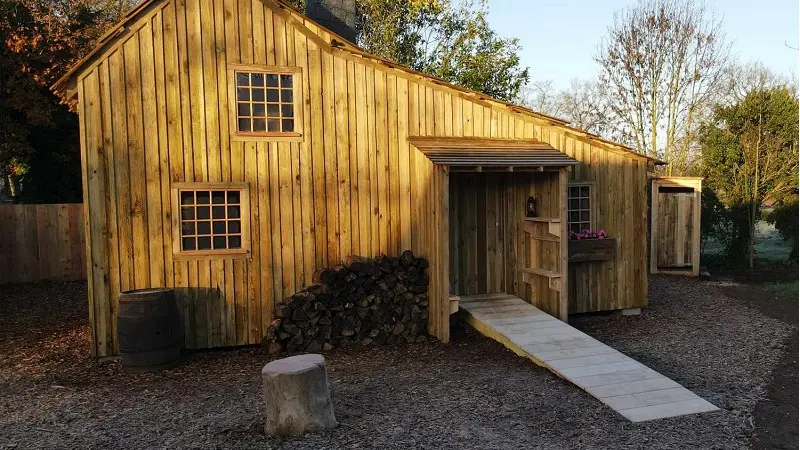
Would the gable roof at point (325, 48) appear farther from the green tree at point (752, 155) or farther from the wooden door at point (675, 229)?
the green tree at point (752, 155)

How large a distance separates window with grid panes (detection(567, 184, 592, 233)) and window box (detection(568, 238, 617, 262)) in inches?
12.9

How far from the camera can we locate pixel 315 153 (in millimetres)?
7379

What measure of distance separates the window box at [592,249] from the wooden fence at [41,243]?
1057 cm

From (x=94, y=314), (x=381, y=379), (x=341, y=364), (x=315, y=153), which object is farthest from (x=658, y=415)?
(x=94, y=314)

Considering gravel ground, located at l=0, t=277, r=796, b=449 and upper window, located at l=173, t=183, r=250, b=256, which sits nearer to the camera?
gravel ground, located at l=0, t=277, r=796, b=449

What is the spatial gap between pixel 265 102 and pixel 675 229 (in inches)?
417

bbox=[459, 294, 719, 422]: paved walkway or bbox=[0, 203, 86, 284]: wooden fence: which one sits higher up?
bbox=[0, 203, 86, 284]: wooden fence

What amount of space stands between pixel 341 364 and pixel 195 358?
6.18 ft

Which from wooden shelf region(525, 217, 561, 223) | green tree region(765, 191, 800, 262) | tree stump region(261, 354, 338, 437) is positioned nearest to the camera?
tree stump region(261, 354, 338, 437)

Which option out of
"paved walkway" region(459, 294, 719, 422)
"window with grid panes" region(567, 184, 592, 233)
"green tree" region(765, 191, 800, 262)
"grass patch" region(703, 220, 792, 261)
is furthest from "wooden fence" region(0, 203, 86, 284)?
"green tree" region(765, 191, 800, 262)

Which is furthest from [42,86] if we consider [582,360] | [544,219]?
[582,360]

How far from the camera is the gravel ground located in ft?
15.0

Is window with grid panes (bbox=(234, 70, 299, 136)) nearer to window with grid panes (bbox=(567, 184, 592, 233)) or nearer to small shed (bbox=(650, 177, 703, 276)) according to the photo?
window with grid panes (bbox=(567, 184, 592, 233))

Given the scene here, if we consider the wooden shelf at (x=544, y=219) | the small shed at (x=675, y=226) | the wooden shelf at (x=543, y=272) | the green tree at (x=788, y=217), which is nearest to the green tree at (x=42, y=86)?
the wooden shelf at (x=544, y=219)
